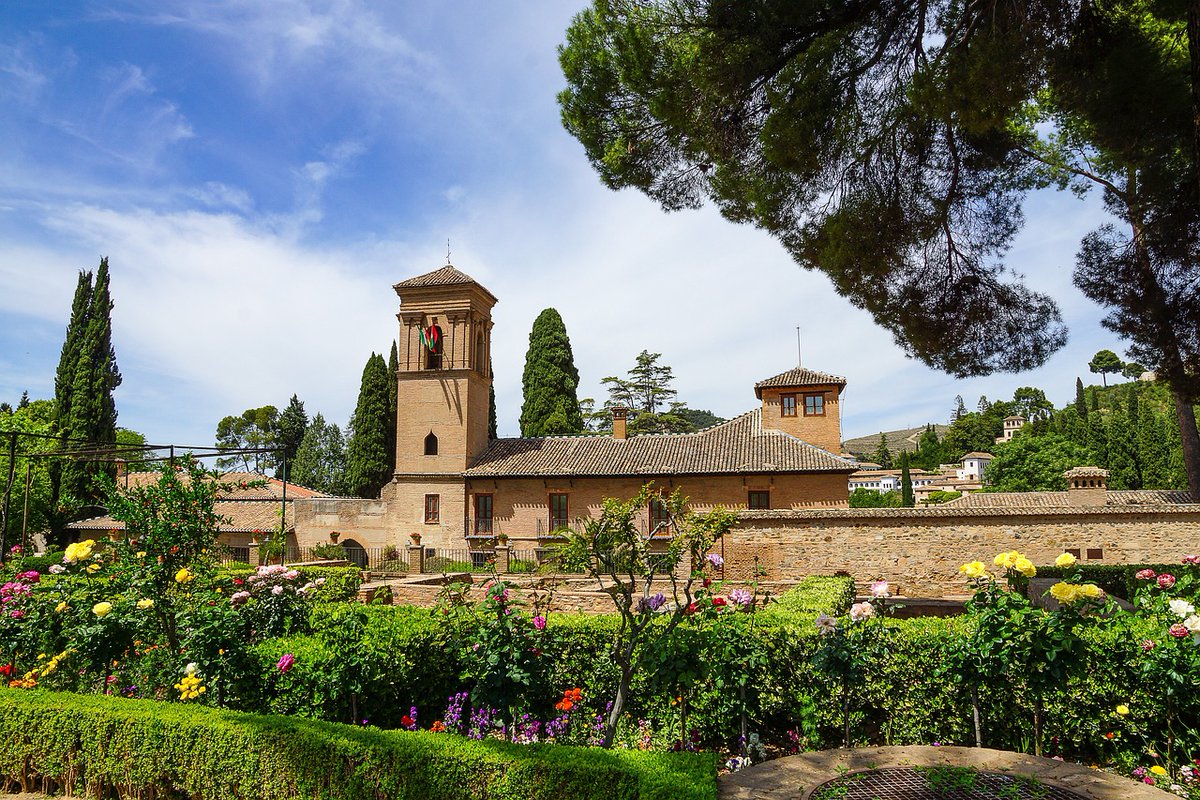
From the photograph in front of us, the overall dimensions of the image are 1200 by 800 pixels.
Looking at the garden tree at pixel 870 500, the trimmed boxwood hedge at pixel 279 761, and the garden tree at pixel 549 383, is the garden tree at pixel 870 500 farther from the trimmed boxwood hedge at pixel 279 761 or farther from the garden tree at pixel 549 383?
the trimmed boxwood hedge at pixel 279 761

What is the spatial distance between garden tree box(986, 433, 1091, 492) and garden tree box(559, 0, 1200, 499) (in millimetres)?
39675

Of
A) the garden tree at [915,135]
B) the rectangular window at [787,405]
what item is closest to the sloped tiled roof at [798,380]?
the rectangular window at [787,405]

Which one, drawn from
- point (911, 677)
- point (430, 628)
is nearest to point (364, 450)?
point (430, 628)

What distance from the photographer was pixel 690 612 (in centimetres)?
504

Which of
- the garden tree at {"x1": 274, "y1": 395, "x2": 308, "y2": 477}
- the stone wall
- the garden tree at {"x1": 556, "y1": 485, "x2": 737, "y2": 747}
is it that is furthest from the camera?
the garden tree at {"x1": 274, "y1": 395, "x2": 308, "y2": 477}

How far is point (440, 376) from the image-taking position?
25.1 meters

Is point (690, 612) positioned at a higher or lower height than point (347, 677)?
higher

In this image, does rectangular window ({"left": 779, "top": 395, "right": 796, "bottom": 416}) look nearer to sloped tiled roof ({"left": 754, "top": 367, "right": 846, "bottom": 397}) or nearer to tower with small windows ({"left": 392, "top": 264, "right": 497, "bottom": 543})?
sloped tiled roof ({"left": 754, "top": 367, "right": 846, "bottom": 397})

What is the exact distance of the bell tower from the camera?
24.8 meters

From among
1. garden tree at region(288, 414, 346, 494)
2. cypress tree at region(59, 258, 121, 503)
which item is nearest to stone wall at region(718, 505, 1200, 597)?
cypress tree at region(59, 258, 121, 503)

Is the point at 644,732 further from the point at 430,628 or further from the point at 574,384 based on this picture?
the point at 574,384

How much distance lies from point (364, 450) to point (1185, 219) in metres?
31.8

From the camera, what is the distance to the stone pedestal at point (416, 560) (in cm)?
2195

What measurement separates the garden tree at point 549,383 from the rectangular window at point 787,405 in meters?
10.8
